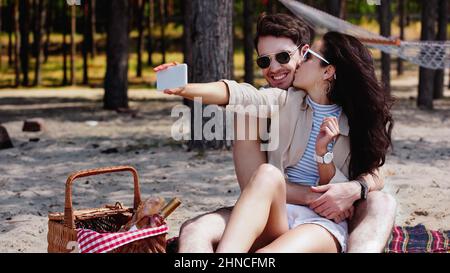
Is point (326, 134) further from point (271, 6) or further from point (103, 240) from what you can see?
point (271, 6)

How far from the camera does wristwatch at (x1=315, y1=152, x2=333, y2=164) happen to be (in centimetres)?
297

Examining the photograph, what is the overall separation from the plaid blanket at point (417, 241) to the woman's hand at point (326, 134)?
70 centimetres

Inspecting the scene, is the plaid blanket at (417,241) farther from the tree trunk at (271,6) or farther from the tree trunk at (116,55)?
the tree trunk at (271,6)

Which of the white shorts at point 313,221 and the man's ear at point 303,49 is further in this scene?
the man's ear at point 303,49

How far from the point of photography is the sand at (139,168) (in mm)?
4863

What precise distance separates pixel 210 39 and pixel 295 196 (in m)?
4.40

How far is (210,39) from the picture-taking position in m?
7.29

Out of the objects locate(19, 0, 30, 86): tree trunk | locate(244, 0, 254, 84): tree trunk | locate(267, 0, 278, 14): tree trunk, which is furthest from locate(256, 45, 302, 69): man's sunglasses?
locate(19, 0, 30, 86): tree trunk

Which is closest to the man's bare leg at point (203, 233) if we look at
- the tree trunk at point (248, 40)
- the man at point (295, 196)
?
the man at point (295, 196)

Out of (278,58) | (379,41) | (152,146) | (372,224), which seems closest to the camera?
(372,224)

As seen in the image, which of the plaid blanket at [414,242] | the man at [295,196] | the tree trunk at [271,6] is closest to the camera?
the man at [295,196]

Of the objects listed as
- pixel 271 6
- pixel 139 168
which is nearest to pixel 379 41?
pixel 139 168

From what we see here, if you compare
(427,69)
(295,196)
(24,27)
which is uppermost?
(295,196)
